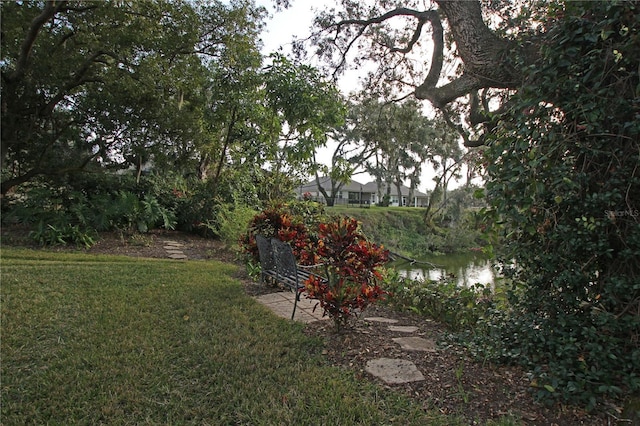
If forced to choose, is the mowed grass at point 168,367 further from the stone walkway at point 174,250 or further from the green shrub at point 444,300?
the stone walkway at point 174,250

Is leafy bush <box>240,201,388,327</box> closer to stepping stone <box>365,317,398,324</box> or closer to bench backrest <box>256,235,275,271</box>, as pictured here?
stepping stone <box>365,317,398,324</box>

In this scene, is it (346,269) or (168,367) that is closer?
(168,367)

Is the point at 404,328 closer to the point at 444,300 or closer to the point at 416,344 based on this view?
the point at 416,344

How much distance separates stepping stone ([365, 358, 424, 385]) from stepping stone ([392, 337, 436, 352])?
271 millimetres

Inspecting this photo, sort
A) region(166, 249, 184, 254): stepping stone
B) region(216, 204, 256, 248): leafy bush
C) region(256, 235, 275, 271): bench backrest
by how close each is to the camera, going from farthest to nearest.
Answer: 1. region(216, 204, 256, 248): leafy bush
2. region(166, 249, 184, 254): stepping stone
3. region(256, 235, 275, 271): bench backrest

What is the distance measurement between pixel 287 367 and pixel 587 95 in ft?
8.21

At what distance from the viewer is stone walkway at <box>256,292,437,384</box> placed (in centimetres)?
230

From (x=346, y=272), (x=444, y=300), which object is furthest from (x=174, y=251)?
(x=444, y=300)

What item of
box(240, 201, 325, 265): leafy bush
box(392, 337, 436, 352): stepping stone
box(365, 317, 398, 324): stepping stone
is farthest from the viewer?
box(240, 201, 325, 265): leafy bush

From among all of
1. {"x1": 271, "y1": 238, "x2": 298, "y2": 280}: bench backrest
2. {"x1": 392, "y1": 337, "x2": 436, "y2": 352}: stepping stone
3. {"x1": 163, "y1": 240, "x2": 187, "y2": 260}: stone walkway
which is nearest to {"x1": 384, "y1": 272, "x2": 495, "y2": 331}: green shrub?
{"x1": 392, "y1": 337, "x2": 436, "y2": 352}: stepping stone

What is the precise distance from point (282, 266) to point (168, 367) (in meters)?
1.77

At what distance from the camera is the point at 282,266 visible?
397cm

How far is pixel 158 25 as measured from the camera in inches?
285

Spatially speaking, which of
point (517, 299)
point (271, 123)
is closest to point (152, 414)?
point (517, 299)
